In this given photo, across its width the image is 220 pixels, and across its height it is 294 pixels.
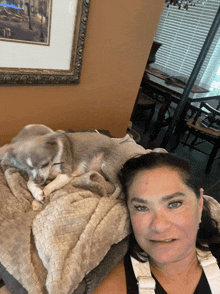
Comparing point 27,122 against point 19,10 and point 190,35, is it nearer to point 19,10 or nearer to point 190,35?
point 19,10

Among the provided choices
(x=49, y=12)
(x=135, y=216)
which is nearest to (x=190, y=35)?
(x=49, y=12)

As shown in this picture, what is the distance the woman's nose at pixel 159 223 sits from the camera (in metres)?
0.85

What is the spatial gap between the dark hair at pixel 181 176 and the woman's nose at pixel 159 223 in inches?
7.7

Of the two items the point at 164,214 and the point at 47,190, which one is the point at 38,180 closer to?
the point at 47,190

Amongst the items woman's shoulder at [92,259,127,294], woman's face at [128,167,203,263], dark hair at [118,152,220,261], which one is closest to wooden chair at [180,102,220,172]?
dark hair at [118,152,220,261]

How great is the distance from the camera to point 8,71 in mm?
992

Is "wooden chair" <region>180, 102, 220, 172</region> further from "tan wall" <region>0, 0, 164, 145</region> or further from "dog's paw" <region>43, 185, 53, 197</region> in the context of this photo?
"dog's paw" <region>43, 185, 53, 197</region>

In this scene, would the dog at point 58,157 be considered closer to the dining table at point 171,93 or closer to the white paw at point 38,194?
the white paw at point 38,194

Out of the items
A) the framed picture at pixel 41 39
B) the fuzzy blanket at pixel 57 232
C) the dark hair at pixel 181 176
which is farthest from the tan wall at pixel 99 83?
the dark hair at pixel 181 176

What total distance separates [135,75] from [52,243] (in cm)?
129

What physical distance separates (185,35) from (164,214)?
5.68 metres

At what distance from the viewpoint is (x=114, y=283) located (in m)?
0.89

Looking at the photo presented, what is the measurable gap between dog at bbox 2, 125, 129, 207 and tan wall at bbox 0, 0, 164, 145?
0.75 ft

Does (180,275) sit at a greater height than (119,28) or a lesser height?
lesser
